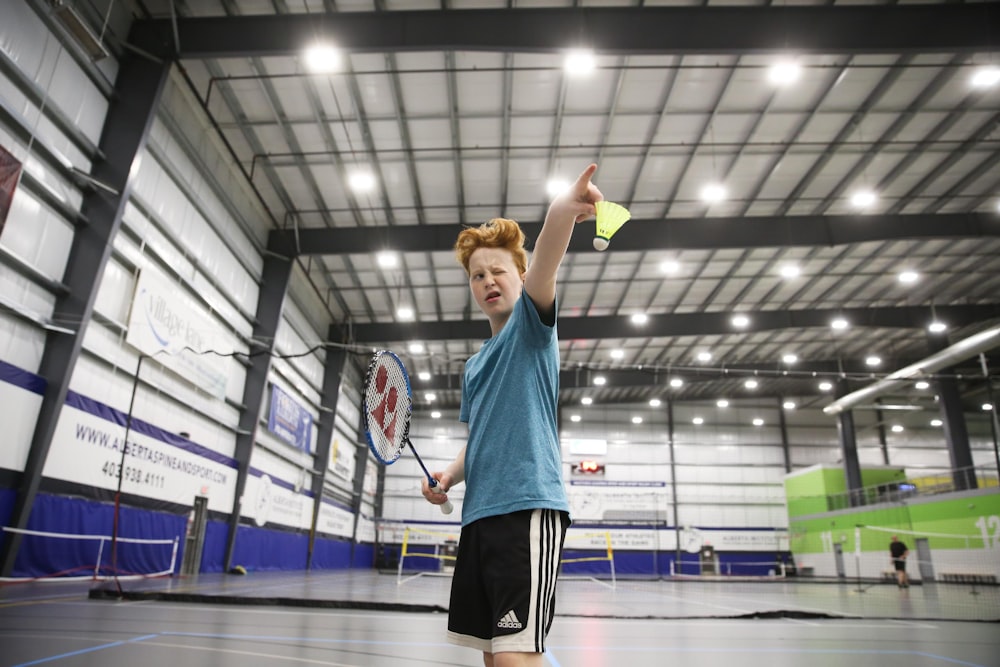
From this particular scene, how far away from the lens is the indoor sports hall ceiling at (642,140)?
32.2ft

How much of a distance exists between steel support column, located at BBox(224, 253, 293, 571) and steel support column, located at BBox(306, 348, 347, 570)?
5.67m

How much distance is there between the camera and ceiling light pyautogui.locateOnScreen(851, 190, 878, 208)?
14648 mm

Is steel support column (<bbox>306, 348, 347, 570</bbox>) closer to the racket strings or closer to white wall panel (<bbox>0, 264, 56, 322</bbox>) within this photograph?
white wall panel (<bbox>0, 264, 56, 322</bbox>)

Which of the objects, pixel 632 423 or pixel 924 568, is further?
pixel 632 423

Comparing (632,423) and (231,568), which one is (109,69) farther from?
(632,423)

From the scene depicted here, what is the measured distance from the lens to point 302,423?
1903 centimetres

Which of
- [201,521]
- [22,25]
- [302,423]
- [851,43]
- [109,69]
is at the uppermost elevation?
[851,43]

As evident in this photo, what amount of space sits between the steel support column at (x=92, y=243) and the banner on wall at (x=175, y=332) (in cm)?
166

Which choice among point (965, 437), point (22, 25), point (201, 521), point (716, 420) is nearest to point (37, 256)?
point (22, 25)

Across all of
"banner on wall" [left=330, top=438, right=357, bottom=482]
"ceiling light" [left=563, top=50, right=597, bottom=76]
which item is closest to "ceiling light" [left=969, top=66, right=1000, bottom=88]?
"ceiling light" [left=563, top=50, right=597, bottom=76]

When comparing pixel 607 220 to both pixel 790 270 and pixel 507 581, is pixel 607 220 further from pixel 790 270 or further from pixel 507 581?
pixel 790 270

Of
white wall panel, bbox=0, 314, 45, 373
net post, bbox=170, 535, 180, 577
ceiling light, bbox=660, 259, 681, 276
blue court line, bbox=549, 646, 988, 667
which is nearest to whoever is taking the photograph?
blue court line, bbox=549, 646, 988, 667

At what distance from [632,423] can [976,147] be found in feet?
69.6

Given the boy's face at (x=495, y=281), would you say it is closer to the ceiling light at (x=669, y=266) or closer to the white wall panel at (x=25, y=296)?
the white wall panel at (x=25, y=296)
